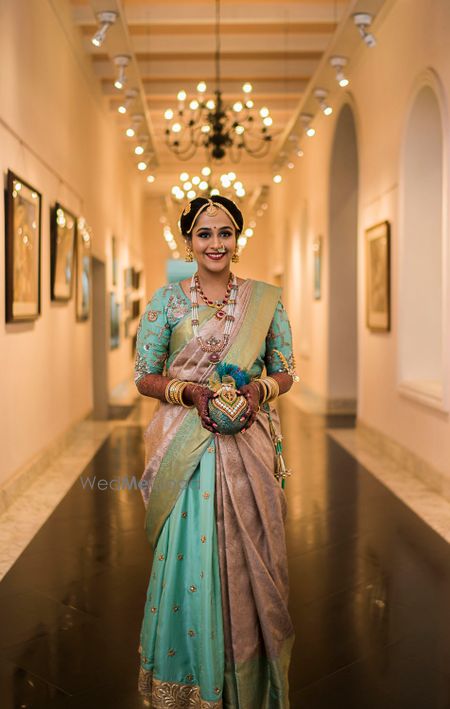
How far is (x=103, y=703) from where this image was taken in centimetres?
309

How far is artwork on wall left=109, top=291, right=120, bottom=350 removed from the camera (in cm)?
1428

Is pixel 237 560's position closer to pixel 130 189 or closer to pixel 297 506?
pixel 297 506

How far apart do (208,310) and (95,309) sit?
10237 millimetres

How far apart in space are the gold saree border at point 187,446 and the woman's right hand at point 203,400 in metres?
0.13

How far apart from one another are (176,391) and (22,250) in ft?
13.8

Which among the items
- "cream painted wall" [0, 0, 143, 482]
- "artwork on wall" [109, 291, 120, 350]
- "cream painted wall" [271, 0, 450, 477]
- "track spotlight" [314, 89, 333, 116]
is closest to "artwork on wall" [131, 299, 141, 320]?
"artwork on wall" [109, 291, 120, 350]

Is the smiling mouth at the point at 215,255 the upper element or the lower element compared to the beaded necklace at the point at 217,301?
upper

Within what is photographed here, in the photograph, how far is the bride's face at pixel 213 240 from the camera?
116 inches

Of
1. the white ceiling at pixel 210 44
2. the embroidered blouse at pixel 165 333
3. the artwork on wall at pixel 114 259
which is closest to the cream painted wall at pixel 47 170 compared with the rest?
the white ceiling at pixel 210 44

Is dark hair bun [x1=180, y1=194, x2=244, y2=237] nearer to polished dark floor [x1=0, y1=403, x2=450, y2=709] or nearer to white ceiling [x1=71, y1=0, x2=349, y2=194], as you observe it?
polished dark floor [x1=0, y1=403, x2=450, y2=709]

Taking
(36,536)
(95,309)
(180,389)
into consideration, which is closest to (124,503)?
(36,536)

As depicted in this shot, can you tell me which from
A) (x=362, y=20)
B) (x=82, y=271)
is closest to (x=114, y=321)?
(x=82, y=271)

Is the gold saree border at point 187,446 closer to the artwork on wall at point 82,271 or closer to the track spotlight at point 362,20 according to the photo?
the track spotlight at point 362,20

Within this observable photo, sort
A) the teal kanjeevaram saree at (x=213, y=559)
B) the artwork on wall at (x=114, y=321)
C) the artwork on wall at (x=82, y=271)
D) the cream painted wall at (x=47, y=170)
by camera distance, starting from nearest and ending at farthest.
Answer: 1. the teal kanjeevaram saree at (x=213, y=559)
2. the cream painted wall at (x=47, y=170)
3. the artwork on wall at (x=82, y=271)
4. the artwork on wall at (x=114, y=321)
